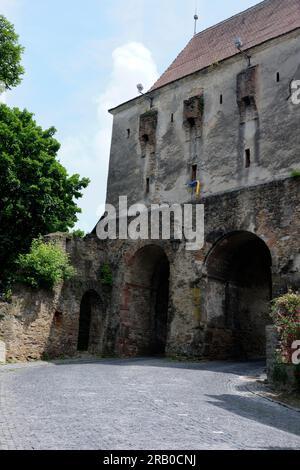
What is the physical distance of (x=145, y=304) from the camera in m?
20.5

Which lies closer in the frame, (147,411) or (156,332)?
(147,411)

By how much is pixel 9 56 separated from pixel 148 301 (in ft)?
34.7

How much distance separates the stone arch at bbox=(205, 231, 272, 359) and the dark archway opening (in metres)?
2.58

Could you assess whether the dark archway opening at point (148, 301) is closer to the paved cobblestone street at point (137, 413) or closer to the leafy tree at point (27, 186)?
the leafy tree at point (27, 186)

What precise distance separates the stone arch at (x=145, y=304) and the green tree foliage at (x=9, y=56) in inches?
313

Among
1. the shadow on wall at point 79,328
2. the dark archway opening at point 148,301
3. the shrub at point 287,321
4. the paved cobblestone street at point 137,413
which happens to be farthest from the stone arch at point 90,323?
the shrub at point 287,321

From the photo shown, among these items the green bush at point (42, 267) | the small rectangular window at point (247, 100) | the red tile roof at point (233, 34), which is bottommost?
the green bush at point (42, 267)

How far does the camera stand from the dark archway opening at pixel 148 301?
65.2 feet

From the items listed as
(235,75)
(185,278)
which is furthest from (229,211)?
(235,75)

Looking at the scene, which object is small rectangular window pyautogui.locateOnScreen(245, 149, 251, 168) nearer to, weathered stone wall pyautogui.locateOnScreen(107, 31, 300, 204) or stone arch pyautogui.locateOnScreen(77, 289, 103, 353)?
weathered stone wall pyautogui.locateOnScreen(107, 31, 300, 204)

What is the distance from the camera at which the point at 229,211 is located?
17609 mm

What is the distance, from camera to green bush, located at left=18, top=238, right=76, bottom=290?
16797mm

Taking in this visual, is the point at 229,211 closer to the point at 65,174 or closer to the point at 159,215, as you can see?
the point at 159,215

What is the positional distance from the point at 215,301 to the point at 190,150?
5978 mm
